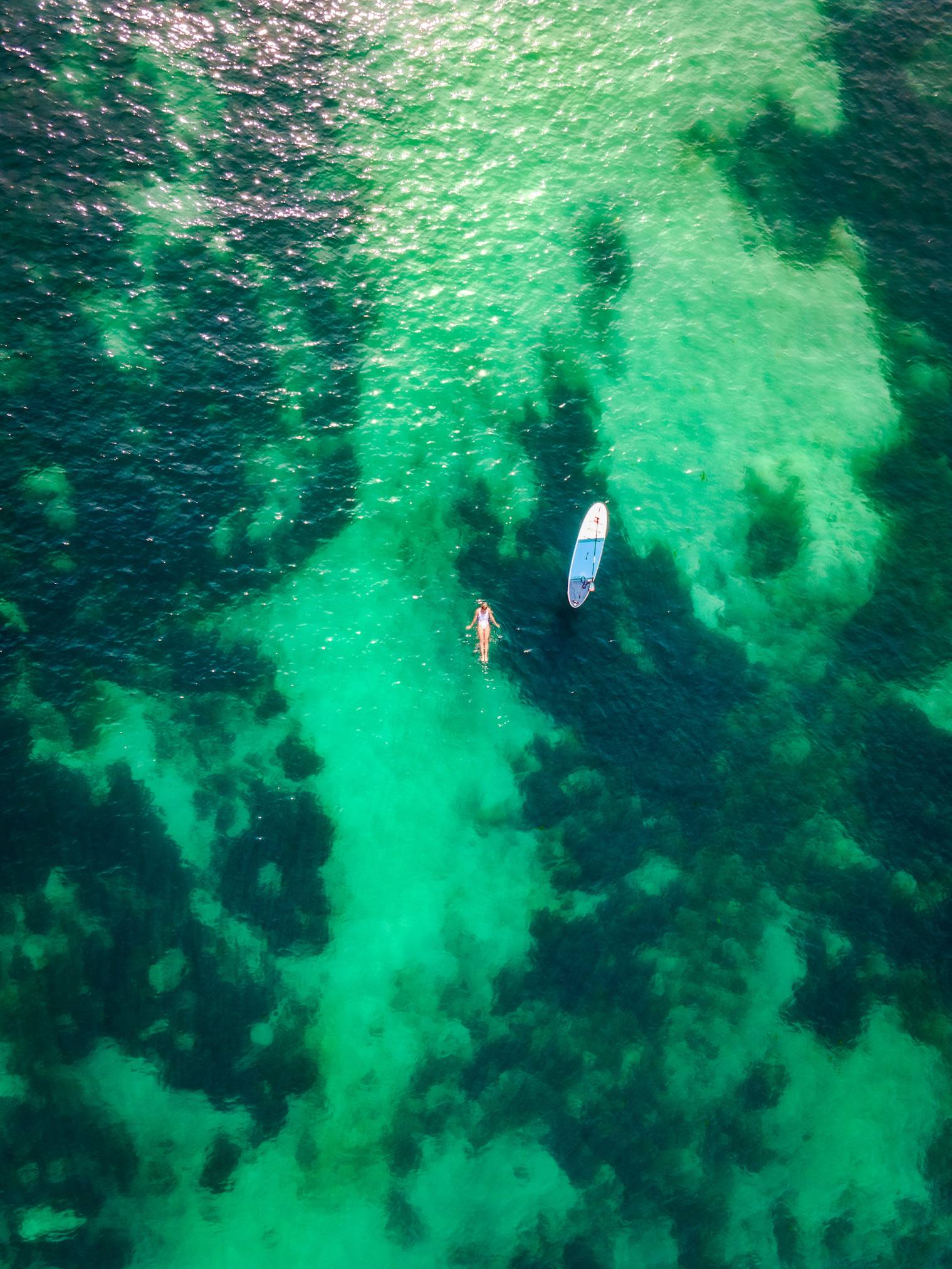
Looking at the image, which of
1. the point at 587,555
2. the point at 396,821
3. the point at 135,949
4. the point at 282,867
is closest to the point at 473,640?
the point at 587,555

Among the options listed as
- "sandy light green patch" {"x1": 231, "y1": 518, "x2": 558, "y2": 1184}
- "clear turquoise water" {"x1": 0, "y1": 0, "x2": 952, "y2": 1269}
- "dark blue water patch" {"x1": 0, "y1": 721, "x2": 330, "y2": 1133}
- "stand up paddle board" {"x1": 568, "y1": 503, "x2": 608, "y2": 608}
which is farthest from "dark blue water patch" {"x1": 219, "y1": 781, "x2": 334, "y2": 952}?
"stand up paddle board" {"x1": 568, "y1": 503, "x2": 608, "y2": 608}

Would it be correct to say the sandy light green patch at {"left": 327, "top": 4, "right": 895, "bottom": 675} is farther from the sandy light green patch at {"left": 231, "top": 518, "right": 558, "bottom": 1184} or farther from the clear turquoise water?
the sandy light green patch at {"left": 231, "top": 518, "right": 558, "bottom": 1184}

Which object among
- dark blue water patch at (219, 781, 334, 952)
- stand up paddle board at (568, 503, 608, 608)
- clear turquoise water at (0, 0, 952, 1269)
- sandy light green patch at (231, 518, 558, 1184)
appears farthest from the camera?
stand up paddle board at (568, 503, 608, 608)

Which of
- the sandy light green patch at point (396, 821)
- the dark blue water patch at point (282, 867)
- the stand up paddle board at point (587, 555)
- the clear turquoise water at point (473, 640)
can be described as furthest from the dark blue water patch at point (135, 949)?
the stand up paddle board at point (587, 555)

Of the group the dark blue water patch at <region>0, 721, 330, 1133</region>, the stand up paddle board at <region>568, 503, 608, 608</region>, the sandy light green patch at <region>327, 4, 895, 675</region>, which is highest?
the sandy light green patch at <region>327, 4, 895, 675</region>

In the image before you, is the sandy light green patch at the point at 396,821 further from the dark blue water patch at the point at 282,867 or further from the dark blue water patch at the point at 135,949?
the dark blue water patch at the point at 135,949

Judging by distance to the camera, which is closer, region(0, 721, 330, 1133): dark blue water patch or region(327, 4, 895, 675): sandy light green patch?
region(0, 721, 330, 1133): dark blue water patch

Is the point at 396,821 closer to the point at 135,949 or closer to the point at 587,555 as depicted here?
the point at 135,949
